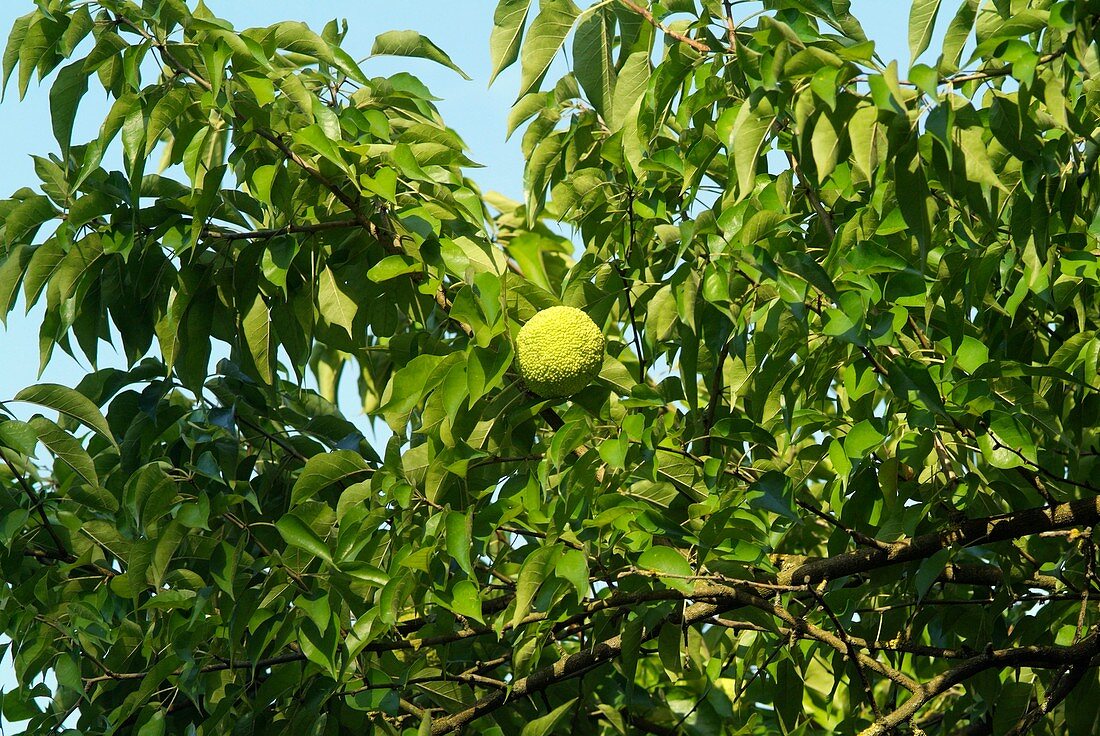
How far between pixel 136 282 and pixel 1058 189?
66.5 inches

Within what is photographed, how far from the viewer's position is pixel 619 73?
200 cm

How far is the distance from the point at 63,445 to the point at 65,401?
0.28ft

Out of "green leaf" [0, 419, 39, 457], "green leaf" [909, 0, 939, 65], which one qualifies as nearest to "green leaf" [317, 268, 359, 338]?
"green leaf" [0, 419, 39, 457]

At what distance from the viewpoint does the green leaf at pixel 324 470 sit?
2.02 m

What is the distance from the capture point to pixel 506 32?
1944mm

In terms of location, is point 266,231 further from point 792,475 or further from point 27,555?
point 792,475

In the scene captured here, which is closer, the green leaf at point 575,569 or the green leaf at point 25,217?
the green leaf at point 575,569

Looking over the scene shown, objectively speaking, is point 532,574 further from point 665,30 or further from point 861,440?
point 665,30

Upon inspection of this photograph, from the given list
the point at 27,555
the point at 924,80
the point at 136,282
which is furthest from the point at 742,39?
the point at 27,555

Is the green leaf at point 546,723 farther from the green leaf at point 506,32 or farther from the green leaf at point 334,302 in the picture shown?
the green leaf at point 506,32

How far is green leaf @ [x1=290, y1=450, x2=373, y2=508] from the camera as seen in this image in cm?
202

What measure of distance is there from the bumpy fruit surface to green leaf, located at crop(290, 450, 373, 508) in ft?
1.22

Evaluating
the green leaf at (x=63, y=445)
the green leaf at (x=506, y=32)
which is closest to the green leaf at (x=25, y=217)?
the green leaf at (x=63, y=445)

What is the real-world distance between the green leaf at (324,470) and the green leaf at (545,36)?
2.46 ft
